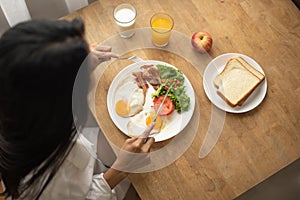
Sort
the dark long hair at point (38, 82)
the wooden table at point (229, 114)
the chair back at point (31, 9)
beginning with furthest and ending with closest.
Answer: the chair back at point (31, 9), the wooden table at point (229, 114), the dark long hair at point (38, 82)

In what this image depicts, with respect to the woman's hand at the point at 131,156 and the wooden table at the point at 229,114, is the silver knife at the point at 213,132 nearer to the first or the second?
the wooden table at the point at 229,114

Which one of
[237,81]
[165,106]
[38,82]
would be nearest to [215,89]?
[237,81]

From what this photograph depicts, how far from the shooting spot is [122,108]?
1.36 m

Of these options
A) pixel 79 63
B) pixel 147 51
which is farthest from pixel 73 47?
pixel 147 51

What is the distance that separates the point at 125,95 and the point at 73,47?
53 cm

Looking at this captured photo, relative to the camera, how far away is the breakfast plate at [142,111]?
52.2 inches

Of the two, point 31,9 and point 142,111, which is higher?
point 31,9

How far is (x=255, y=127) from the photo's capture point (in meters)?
1.36

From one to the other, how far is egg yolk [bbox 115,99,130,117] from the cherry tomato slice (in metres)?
0.10

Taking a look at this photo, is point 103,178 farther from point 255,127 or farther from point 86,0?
point 86,0

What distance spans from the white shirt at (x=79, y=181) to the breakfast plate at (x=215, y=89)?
0.47 metres

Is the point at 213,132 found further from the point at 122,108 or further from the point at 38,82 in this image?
the point at 38,82

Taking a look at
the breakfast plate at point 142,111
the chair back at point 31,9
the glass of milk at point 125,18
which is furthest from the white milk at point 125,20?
the chair back at point 31,9

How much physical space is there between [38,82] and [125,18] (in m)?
0.69
